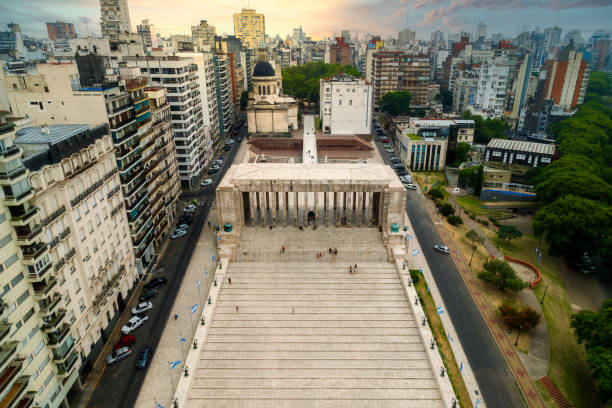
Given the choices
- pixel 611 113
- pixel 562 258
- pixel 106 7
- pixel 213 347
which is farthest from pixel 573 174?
pixel 106 7

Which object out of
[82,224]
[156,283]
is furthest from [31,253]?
[156,283]

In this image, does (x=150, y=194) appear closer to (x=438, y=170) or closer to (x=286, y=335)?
(x=286, y=335)

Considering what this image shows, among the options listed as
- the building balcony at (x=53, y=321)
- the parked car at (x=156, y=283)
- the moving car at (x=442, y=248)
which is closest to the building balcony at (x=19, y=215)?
the building balcony at (x=53, y=321)

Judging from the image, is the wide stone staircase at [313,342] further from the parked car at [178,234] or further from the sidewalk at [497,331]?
the parked car at [178,234]

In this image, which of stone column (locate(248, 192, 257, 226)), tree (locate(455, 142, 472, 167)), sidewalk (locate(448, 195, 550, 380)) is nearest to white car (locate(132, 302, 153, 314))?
stone column (locate(248, 192, 257, 226))

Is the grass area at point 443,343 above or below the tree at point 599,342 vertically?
below
